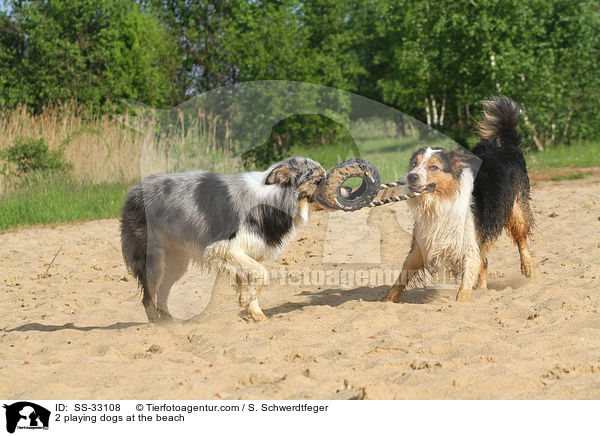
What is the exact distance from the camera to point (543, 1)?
17.5 metres

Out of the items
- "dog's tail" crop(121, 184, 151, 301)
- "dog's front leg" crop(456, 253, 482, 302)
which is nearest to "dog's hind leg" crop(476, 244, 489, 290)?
"dog's front leg" crop(456, 253, 482, 302)

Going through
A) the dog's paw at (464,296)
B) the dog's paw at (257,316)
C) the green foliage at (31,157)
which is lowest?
the dog's paw at (257,316)

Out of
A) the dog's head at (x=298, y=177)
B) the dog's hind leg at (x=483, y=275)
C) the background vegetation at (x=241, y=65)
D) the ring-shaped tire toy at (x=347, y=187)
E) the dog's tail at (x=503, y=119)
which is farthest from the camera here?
the background vegetation at (x=241, y=65)

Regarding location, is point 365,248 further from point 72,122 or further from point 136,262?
point 72,122

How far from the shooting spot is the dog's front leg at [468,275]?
5.71 meters

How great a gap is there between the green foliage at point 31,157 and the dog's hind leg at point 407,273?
877 cm

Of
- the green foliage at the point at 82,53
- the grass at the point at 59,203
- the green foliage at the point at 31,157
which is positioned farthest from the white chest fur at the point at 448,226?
the green foliage at the point at 82,53

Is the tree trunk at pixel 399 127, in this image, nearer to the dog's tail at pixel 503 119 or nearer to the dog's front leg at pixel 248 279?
the dog's tail at pixel 503 119

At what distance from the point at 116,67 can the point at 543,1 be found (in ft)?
44.3

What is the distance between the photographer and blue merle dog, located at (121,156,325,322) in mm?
5332

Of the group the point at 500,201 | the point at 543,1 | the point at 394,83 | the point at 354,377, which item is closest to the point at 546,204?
the point at 500,201

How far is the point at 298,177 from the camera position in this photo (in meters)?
5.32
